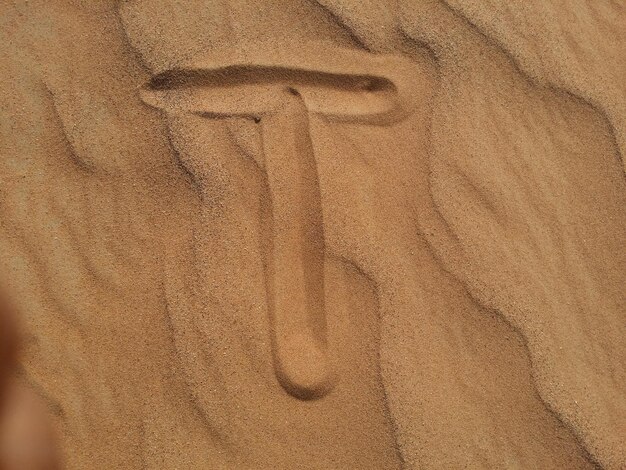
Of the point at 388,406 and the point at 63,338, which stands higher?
the point at 388,406

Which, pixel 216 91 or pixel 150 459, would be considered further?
pixel 216 91

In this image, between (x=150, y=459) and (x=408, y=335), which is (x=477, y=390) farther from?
(x=150, y=459)

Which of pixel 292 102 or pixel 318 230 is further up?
pixel 292 102

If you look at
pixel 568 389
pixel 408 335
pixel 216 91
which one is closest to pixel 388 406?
pixel 408 335

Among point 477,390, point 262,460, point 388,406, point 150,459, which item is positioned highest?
point 477,390
